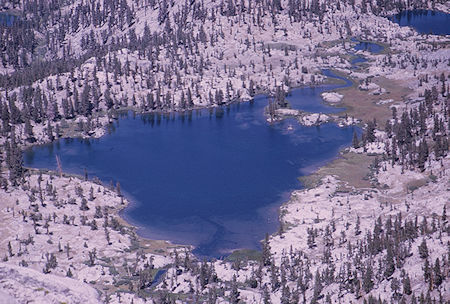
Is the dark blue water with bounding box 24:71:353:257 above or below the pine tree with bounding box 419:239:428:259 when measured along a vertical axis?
below

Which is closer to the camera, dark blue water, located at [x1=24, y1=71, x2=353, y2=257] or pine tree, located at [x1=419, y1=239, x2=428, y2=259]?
pine tree, located at [x1=419, y1=239, x2=428, y2=259]

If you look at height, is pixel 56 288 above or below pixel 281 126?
above

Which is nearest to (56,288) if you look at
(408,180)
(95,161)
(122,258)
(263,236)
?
(122,258)

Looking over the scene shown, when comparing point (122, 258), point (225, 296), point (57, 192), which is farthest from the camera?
point (57, 192)

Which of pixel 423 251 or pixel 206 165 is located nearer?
pixel 423 251

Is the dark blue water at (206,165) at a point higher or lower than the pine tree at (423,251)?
lower

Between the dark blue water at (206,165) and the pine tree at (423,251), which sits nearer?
the pine tree at (423,251)

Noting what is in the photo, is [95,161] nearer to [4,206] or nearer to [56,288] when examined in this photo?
[4,206]

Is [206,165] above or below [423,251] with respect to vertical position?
below
